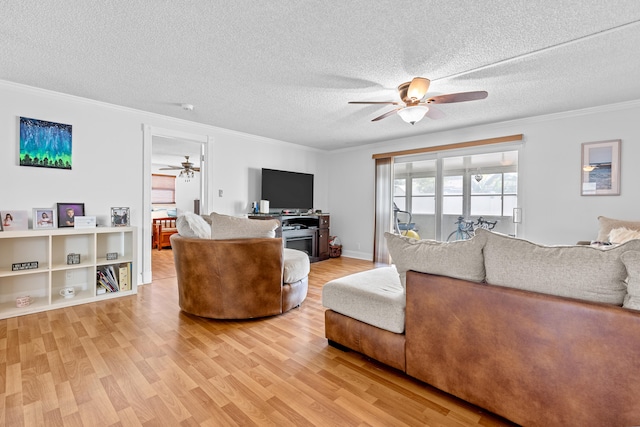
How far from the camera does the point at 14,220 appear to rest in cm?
291

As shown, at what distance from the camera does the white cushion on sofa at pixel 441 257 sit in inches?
59.1

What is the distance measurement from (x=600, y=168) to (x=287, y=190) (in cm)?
459

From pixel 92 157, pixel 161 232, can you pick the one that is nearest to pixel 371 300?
pixel 92 157

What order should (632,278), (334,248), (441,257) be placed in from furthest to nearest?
(334,248), (441,257), (632,278)

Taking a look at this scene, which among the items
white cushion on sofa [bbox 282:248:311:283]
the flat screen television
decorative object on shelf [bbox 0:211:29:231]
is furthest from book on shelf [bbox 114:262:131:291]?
the flat screen television

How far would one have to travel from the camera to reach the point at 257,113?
3.85 m

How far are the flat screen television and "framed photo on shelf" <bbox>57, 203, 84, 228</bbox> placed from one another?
260 cm

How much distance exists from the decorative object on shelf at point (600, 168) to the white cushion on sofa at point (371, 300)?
314cm

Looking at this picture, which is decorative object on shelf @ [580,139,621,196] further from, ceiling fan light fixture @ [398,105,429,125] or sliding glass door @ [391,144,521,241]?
ceiling fan light fixture @ [398,105,429,125]

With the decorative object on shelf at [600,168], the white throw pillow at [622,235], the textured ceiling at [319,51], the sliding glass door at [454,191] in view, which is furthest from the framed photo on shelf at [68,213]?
the decorative object on shelf at [600,168]

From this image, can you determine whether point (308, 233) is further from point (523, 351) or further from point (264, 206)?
point (523, 351)

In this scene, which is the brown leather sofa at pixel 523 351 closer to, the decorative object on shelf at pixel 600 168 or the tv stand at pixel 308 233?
the decorative object on shelf at pixel 600 168

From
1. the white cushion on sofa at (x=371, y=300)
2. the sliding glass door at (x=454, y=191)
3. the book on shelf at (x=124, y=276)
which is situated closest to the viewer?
the white cushion on sofa at (x=371, y=300)

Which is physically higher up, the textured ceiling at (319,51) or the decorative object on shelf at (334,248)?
the textured ceiling at (319,51)
